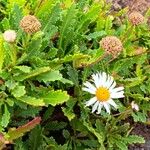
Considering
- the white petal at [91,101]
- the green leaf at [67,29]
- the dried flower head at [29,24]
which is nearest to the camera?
the dried flower head at [29,24]

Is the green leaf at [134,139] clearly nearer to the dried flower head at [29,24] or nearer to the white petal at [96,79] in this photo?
the white petal at [96,79]

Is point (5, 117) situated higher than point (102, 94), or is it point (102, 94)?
point (102, 94)

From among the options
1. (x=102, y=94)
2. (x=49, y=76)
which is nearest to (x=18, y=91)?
(x=49, y=76)

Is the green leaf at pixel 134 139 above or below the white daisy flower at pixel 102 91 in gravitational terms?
below

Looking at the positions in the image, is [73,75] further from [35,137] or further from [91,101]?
[35,137]

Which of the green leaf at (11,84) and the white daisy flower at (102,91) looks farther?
the white daisy flower at (102,91)

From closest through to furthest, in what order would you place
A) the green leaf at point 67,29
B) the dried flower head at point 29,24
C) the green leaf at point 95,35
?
1. the dried flower head at point 29,24
2. the green leaf at point 67,29
3. the green leaf at point 95,35

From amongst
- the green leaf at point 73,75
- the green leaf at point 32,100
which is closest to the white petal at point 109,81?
the green leaf at point 73,75

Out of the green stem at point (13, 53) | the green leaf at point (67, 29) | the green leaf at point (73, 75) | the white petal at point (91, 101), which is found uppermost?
the green leaf at point (67, 29)
